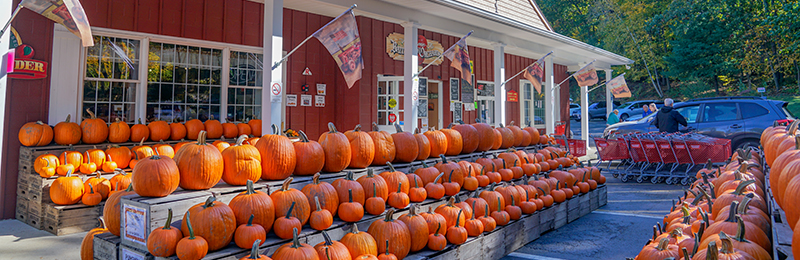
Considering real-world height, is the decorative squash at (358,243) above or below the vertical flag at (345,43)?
below

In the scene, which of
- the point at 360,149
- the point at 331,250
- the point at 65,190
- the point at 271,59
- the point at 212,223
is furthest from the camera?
the point at 271,59

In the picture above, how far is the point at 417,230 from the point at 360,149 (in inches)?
42.3

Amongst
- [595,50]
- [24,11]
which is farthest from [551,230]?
[595,50]

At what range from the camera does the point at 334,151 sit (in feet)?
14.3

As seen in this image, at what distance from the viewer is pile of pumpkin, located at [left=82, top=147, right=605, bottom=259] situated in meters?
3.09

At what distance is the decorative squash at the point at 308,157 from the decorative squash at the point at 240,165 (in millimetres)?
459

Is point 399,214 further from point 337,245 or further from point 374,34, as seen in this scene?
point 374,34

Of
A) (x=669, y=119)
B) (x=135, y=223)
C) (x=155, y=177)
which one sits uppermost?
(x=669, y=119)

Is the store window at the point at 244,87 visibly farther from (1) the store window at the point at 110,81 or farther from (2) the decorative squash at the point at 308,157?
(2) the decorative squash at the point at 308,157

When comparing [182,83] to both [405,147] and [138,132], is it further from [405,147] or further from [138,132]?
[405,147]

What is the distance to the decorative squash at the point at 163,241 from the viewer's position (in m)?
2.92

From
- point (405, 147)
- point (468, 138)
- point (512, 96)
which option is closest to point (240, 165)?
point (405, 147)

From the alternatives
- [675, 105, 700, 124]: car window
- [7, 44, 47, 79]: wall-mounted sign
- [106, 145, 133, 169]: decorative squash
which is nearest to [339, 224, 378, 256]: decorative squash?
[106, 145, 133, 169]: decorative squash

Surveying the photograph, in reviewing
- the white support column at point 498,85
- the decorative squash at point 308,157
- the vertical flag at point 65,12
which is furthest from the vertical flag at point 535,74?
the vertical flag at point 65,12
